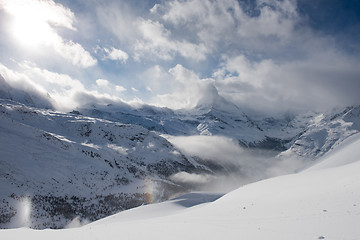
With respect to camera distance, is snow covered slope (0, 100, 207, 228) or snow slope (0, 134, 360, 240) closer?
snow slope (0, 134, 360, 240)

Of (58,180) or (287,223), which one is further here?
(58,180)

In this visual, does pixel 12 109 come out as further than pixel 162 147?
No

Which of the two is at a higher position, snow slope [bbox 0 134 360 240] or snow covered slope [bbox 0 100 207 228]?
snow covered slope [bbox 0 100 207 228]

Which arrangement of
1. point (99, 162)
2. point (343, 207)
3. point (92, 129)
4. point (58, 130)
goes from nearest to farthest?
point (343, 207)
point (99, 162)
point (58, 130)
point (92, 129)

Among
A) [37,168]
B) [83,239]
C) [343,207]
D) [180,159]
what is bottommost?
[83,239]

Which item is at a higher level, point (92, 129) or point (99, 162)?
point (92, 129)

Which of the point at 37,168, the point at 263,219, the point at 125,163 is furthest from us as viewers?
the point at 125,163

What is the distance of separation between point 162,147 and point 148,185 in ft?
260

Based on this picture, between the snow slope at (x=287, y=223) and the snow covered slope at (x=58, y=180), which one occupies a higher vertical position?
the snow covered slope at (x=58, y=180)

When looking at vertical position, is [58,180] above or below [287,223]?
above

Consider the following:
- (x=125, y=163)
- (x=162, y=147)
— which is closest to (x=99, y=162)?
(x=125, y=163)

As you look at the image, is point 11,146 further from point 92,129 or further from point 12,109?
point 92,129

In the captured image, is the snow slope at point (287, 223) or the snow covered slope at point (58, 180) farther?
the snow covered slope at point (58, 180)

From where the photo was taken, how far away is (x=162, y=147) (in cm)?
17950
